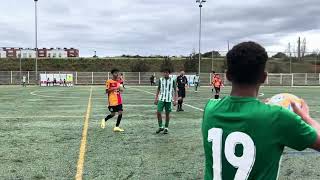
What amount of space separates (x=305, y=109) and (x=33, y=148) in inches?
331

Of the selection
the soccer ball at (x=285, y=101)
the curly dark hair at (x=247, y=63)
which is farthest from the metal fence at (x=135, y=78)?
the curly dark hair at (x=247, y=63)

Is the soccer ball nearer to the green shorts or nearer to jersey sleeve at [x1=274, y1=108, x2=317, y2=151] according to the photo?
jersey sleeve at [x1=274, y1=108, x2=317, y2=151]

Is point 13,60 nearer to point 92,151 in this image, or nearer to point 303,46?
point 303,46

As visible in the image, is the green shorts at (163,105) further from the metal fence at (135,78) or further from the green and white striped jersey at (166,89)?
the metal fence at (135,78)

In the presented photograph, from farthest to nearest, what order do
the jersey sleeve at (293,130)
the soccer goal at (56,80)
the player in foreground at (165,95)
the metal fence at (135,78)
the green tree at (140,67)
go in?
1. the green tree at (140,67)
2. the metal fence at (135,78)
3. the soccer goal at (56,80)
4. the player in foreground at (165,95)
5. the jersey sleeve at (293,130)

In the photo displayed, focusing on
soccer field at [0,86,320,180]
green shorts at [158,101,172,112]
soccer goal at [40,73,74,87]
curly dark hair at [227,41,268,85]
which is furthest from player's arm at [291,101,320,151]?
soccer goal at [40,73,74,87]

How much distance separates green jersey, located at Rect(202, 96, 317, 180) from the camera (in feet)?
7.81

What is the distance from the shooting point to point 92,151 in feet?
32.0

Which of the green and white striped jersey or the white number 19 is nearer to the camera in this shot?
the white number 19

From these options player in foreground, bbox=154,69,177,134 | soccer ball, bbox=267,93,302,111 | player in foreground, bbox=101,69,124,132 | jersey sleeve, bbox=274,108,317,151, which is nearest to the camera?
jersey sleeve, bbox=274,108,317,151

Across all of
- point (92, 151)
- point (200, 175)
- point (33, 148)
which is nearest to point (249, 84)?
point (200, 175)

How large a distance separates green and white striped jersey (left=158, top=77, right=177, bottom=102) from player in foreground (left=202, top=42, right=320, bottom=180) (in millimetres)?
10581

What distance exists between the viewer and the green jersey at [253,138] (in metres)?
2.38

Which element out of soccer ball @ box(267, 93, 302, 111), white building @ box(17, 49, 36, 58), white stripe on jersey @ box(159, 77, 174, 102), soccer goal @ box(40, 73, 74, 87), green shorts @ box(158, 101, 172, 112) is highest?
white building @ box(17, 49, 36, 58)
